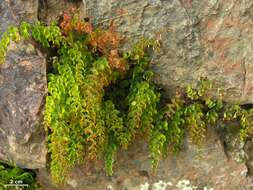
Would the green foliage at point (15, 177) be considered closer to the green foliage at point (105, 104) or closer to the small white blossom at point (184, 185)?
the green foliage at point (105, 104)

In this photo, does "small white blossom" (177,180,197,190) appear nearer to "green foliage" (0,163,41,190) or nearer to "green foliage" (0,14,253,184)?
"green foliage" (0,14,253,184)

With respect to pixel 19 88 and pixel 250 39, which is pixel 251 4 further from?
pixel 19 88

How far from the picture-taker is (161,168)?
4.60 m

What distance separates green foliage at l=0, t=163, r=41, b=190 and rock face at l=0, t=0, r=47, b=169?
58 cm

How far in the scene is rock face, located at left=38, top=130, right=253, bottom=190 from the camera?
4.56 m

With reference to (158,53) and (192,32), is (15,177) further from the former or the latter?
(192,32)

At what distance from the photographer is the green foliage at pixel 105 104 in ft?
13.5

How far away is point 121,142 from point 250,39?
1580 millimetres

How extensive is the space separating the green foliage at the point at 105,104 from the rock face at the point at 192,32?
142 mm

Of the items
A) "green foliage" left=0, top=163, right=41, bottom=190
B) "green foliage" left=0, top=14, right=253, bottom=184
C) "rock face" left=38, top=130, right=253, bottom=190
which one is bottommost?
"green foliage" left=0, top=163, right=41, bottom=190

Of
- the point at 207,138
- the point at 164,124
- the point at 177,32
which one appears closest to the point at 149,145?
the point at 164,124

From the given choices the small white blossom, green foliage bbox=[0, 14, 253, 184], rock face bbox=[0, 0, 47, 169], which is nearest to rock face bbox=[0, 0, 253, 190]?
rock face bbox=[0, 0, 47, 169]

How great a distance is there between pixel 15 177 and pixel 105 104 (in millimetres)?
1446

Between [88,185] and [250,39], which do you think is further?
[88,185]
